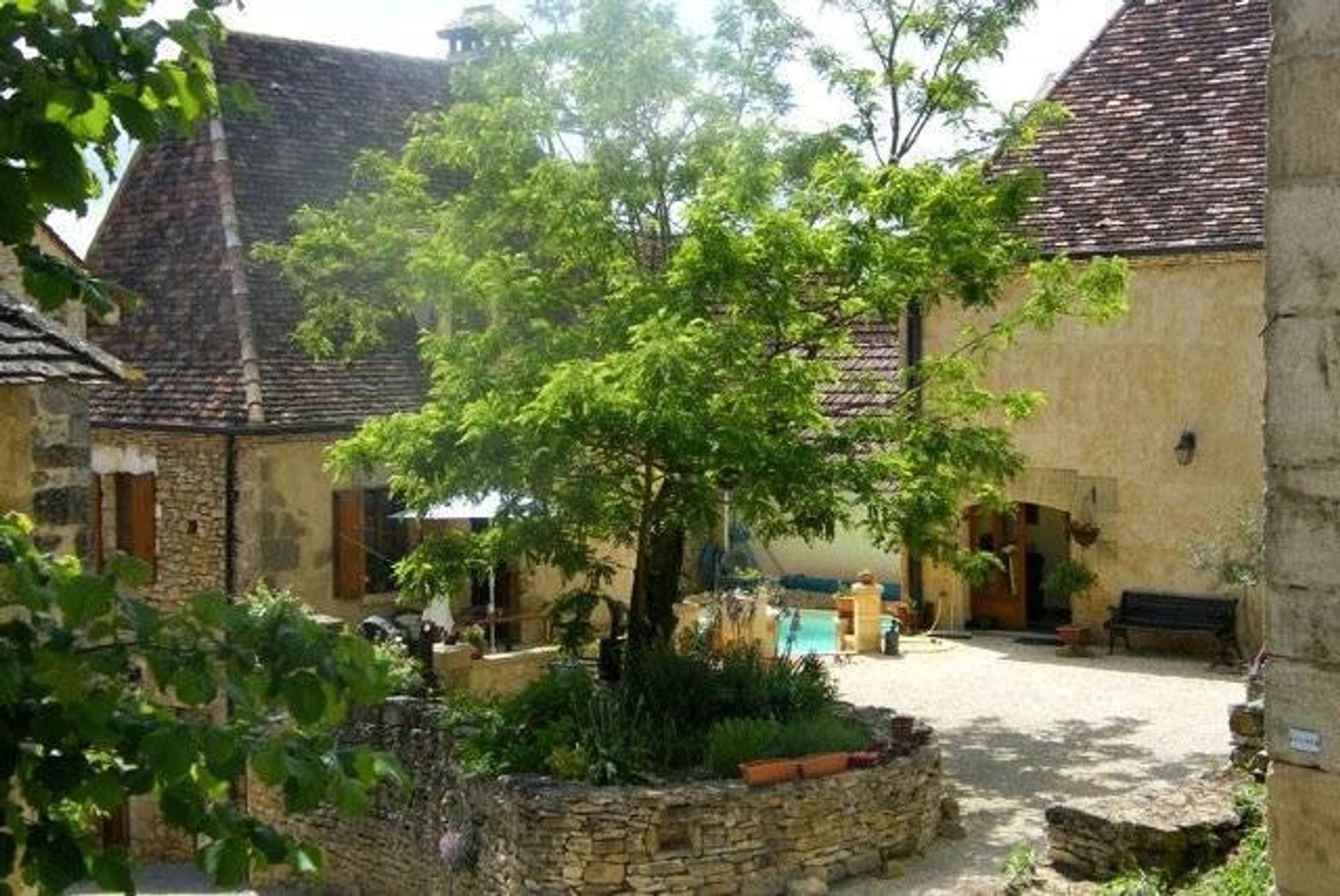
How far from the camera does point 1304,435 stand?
391 cm

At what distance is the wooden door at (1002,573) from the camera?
66.1 ft

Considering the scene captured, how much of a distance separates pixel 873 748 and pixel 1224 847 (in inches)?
132

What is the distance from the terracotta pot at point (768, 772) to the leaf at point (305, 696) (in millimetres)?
8030

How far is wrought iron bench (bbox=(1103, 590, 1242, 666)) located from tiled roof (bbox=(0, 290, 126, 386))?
12.8 m

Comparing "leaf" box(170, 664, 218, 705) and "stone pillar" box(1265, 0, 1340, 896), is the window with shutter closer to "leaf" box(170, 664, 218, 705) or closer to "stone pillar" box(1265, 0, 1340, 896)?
"leaf" box(170, 664, 218, 705)

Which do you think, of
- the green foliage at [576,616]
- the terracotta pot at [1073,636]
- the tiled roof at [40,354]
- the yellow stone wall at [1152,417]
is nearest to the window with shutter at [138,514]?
the green foliage at [576,616]

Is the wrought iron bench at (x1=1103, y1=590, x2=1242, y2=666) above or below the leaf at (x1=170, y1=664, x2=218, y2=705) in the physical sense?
below

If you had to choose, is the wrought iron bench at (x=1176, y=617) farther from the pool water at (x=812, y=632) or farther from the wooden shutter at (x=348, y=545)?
the wooden shutter at (x=348, y=545)

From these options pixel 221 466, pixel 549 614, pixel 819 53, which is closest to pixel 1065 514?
pixel 819 53

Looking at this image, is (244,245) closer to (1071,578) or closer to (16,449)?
(1071,578)

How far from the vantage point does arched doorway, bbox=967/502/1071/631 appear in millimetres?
20156

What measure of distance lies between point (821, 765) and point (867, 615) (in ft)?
25.2

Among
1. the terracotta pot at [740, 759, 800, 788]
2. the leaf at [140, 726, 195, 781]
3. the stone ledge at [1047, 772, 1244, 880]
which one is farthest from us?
the terracotta pot at [740, 759, 800, 788]

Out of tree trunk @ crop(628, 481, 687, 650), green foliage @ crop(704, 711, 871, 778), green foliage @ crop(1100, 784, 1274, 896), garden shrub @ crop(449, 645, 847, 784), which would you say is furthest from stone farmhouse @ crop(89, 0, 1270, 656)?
green foliage @ crop(1100, 784, 1274, 896)
